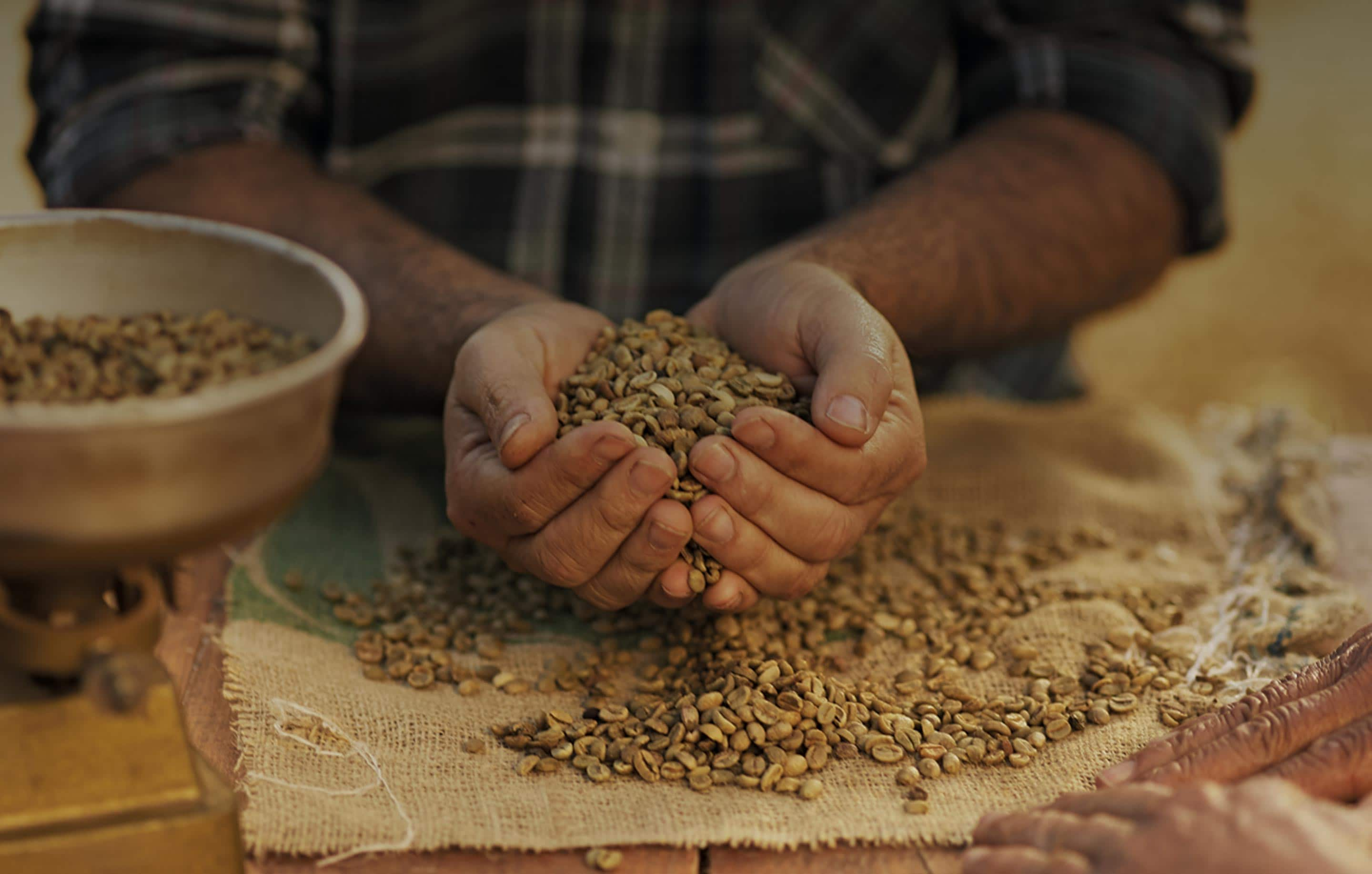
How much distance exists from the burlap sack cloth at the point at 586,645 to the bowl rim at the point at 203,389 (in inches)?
22.1

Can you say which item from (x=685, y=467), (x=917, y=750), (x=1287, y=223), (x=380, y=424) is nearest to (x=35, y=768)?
(x=685, y=467)

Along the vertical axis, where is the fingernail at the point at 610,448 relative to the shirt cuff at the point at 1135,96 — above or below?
below

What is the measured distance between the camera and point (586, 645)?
1.71m

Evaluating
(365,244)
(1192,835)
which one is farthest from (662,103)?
(1192,835)

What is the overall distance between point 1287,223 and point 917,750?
5.05 meters

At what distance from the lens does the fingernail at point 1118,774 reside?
133 centimetres

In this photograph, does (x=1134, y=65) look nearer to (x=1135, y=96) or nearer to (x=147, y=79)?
(x=1135, y=96)

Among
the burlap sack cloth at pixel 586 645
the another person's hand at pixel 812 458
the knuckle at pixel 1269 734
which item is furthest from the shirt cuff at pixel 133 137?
the knuckle at pixel 1269 734

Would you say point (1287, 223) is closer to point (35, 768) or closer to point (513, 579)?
point (513, 579)

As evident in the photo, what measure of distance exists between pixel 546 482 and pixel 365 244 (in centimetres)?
96

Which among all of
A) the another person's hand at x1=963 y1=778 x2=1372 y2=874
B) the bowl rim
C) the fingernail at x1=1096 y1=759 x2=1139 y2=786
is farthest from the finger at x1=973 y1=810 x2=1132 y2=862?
the bowl rim

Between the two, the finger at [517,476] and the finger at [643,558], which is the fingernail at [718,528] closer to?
the finger at [643,558]

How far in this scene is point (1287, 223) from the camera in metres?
5.65

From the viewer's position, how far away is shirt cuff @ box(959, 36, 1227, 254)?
96.4 inches
